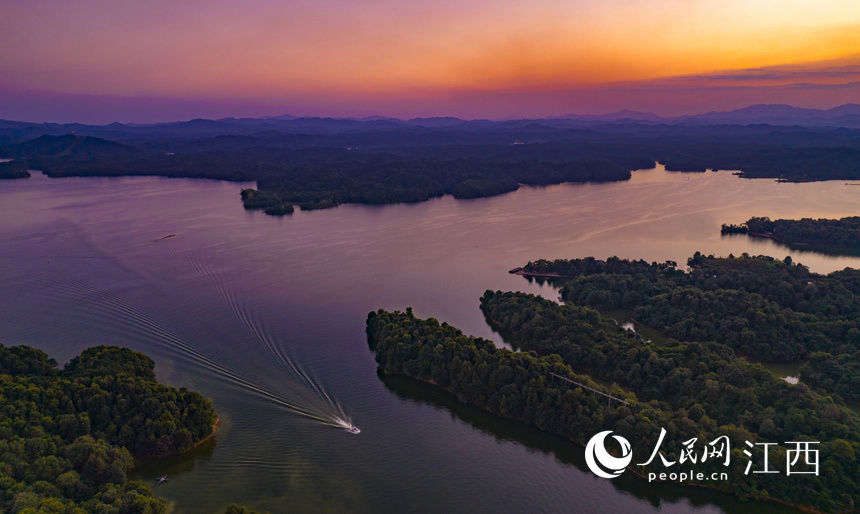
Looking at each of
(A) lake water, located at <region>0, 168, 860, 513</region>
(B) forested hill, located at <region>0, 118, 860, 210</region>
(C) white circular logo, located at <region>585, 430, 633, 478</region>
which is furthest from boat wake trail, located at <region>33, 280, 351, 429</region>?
(B) forested hill, located at <region>0, 118, 860, 210</region>

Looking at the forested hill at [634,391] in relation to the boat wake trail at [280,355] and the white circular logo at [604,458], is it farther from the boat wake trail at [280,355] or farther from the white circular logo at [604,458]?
the boat wake trail at [280,355]

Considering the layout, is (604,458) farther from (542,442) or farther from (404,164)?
(404,164)

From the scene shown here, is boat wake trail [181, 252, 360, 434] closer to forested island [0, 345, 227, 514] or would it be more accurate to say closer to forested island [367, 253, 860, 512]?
forested island [367, 253, 860, 512]

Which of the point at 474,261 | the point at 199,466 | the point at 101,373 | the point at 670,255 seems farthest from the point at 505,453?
the point at 670,255

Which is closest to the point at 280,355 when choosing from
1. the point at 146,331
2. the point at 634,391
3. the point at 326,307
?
the point at 326,307

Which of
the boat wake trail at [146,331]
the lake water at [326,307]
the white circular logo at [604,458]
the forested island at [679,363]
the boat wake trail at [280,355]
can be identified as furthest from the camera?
the boat wake trail at [146,331]

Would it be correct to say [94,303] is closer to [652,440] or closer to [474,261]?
[474,261]

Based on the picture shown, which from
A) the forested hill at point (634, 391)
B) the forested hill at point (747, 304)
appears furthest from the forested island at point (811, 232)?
the forested hill at point (634, 391)
